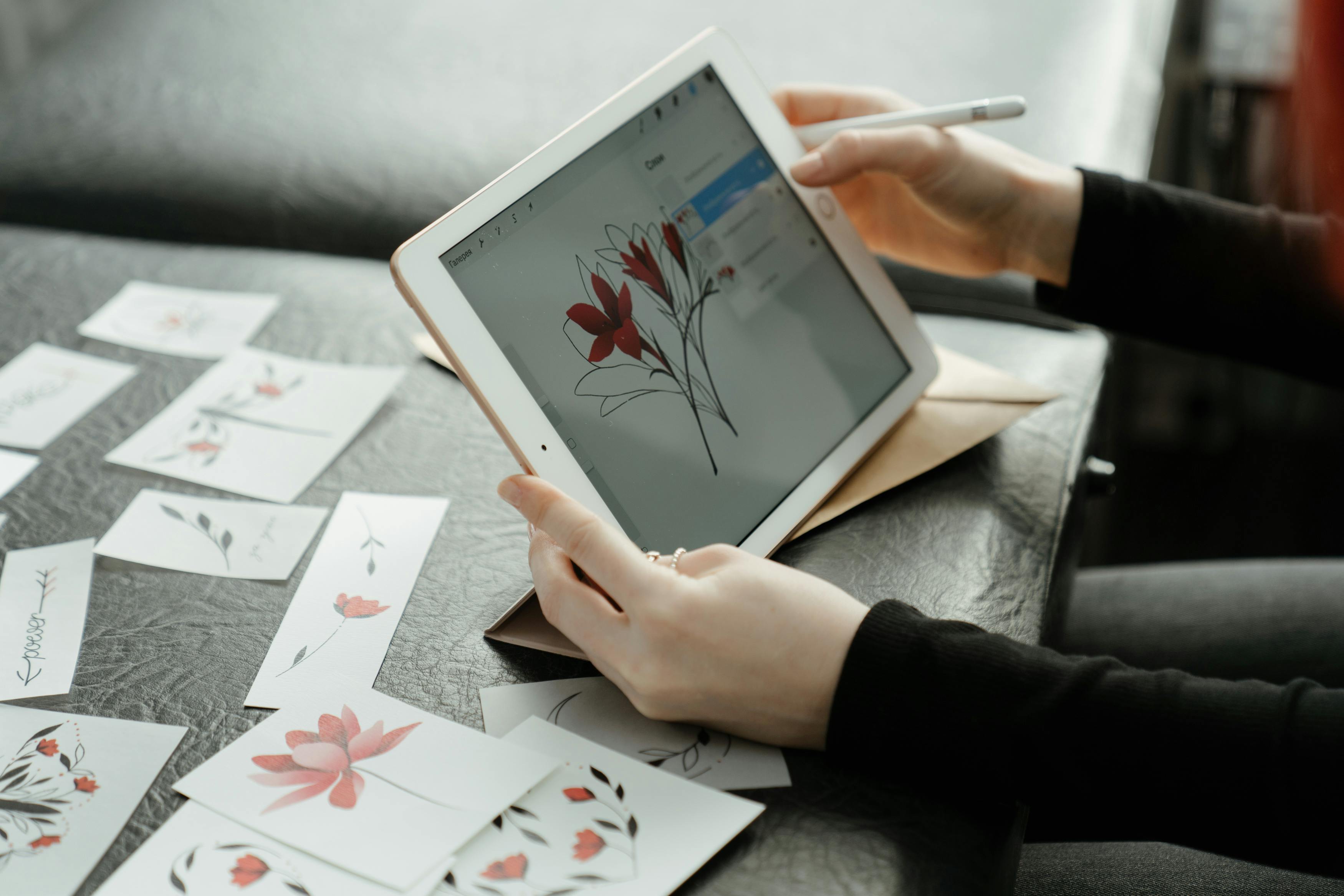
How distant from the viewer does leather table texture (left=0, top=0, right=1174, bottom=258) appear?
3.53 ft

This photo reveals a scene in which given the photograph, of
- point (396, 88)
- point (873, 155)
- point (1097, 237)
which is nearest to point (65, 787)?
point (873, 155)

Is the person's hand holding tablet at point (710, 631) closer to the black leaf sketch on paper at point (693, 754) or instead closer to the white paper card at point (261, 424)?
the black leaf sketch on paper at point (693, 754)

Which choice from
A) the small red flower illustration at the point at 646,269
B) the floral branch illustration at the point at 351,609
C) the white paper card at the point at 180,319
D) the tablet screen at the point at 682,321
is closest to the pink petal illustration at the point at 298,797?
the floral branch illustration at the point at 351,609

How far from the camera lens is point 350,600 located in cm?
62

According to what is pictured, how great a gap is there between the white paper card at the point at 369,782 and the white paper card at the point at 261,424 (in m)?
0.24

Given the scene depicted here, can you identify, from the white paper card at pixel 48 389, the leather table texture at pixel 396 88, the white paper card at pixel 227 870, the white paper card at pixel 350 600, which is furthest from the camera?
the leather table texture at pixel 396 88

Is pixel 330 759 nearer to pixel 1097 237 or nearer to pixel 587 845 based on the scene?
pixel 587 845

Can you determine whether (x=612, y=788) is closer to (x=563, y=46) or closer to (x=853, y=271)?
(x=853, y=271)

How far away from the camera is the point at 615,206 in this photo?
2.06 ft

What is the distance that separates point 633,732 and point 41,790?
0.99ft

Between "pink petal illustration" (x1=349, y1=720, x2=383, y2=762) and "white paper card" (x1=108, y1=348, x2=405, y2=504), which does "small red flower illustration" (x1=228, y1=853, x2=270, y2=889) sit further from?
"white paper card" (x1=108, y1=348, x2=405, y2=504)

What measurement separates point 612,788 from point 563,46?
1077 millimetres

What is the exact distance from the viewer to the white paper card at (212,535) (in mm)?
650

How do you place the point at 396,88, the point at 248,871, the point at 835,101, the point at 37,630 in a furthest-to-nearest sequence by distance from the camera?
the point at 396,88 < the point at 835,101 < the point at 37,630 < the point at 248,871
